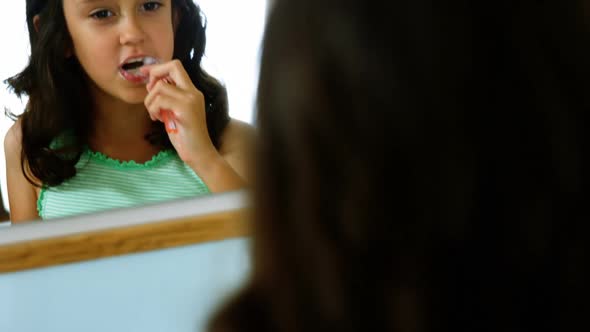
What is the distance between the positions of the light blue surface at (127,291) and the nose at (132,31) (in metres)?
0.27

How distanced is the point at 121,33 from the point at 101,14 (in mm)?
38

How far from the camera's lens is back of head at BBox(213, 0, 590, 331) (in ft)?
1.21

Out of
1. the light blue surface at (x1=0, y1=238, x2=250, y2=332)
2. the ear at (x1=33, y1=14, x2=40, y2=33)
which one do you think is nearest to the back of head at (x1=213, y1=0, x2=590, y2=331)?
the light blue surface at (x1=0, y1=238, x2=250, y2=332)

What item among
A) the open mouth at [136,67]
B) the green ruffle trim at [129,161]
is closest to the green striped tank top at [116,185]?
the green ruffle trim at [129,161]

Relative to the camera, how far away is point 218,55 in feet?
3.14

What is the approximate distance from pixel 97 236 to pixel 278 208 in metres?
0.60

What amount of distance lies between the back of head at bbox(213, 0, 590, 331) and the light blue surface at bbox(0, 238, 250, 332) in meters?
0.54

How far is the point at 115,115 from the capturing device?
1012 mm

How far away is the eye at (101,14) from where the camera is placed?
3.17 feet

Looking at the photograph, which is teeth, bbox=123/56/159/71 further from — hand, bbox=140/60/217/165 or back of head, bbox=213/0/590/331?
back of head, bbox=213/0/590/331

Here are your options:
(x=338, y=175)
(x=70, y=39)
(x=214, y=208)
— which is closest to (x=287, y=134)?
(x=338, y=175)

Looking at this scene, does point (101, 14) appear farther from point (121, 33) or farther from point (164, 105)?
point (164, 105)

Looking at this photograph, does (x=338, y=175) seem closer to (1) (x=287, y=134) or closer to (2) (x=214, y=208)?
(1) (x=287, y=134)

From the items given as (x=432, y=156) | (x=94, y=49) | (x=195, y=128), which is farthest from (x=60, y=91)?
(x=432, y=156)
